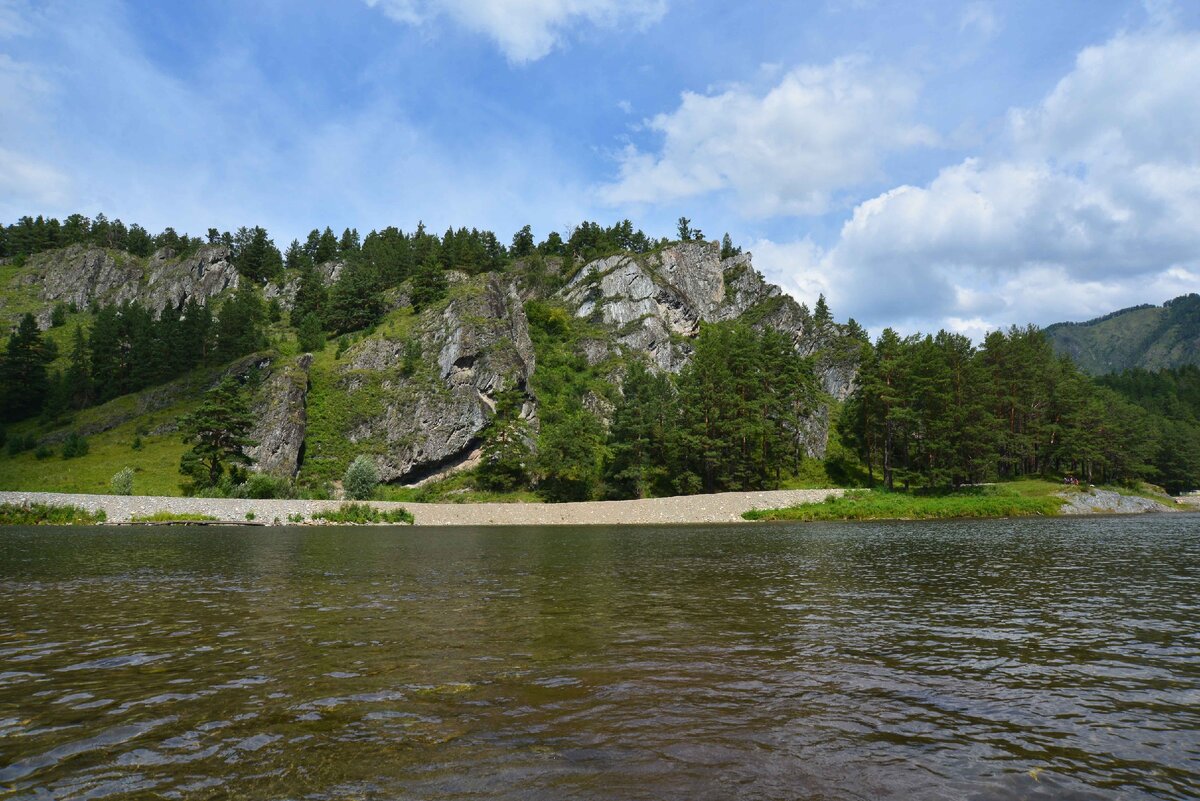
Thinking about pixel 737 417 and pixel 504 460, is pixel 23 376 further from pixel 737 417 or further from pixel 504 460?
pixel 737 417

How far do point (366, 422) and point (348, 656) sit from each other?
272ft

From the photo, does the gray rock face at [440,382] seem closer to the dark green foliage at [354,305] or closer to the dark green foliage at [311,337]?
the dark green foliage at [311,337]

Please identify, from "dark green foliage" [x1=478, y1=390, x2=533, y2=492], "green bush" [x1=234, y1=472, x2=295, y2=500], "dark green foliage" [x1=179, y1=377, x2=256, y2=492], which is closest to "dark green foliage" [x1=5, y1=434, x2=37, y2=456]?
"dark green foliage" [x1=179, y1=377, x2=256, y2=492]

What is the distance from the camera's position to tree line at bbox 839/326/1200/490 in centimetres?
6844

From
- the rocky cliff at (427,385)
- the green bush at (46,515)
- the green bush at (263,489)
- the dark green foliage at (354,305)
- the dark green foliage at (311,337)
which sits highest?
the dark green foliage at (354,305)

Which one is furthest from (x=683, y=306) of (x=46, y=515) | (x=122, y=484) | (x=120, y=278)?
(x=120, y=278)

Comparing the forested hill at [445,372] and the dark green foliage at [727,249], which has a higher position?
the dark green foliage at [727,249]

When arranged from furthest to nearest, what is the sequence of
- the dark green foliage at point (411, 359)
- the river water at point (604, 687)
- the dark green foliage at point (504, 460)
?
the dark green foliage at point (411, 359) → the dark green foliage at point (504, 460) → the river water at point (604, 687)

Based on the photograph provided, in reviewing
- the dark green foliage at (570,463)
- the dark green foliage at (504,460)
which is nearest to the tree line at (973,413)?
the dark green foliage at (570,463)

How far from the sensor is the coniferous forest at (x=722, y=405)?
71875mm

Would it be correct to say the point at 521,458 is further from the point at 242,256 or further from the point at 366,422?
the point at 242,256

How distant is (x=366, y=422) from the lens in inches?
3445

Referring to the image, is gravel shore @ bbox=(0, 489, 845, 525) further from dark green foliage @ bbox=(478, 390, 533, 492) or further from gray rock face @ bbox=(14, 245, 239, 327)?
gray rock face @ bbox=(14, 245, 239, 327)

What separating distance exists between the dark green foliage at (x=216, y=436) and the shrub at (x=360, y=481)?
13215mm
